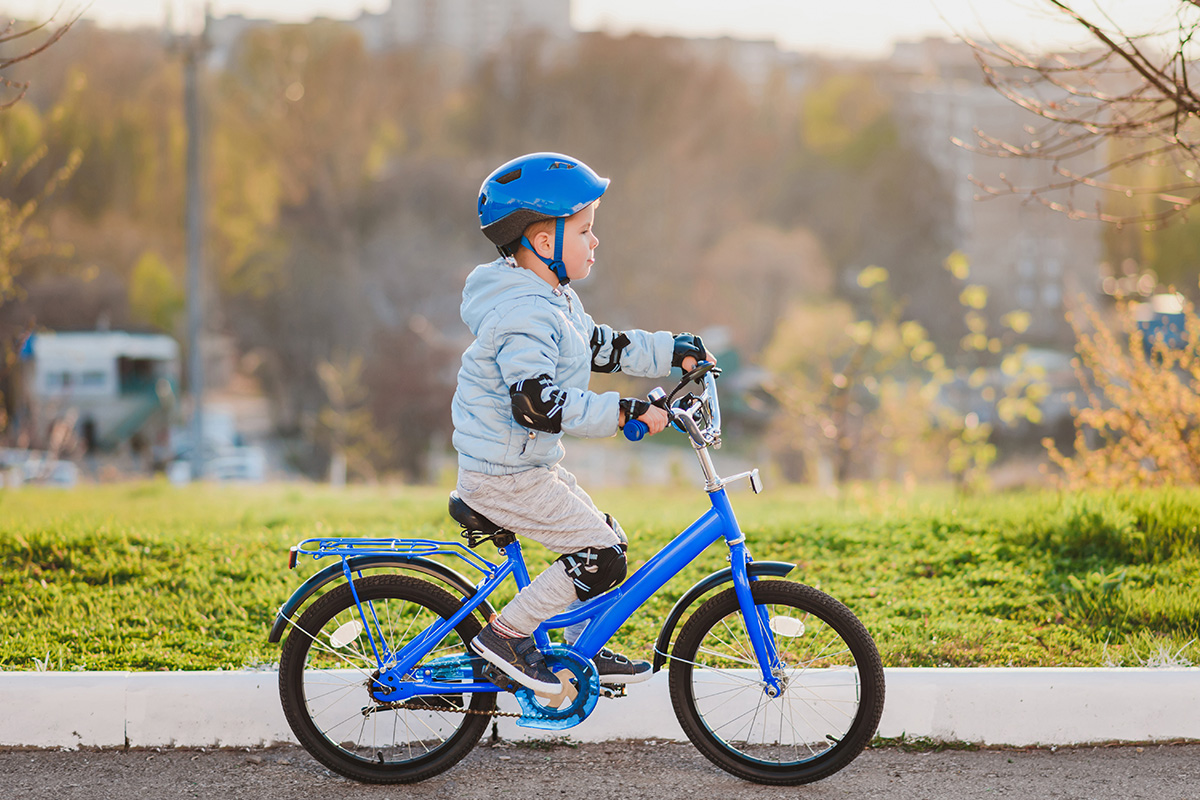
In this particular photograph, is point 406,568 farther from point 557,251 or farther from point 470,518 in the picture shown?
point 557,251

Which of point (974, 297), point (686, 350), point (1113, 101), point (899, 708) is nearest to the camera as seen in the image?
point (686, 350)

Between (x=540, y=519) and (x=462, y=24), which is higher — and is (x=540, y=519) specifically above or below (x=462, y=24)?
below

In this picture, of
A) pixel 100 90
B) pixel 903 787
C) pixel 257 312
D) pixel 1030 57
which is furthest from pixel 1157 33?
pixel 100 90

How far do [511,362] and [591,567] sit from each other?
2.36ft

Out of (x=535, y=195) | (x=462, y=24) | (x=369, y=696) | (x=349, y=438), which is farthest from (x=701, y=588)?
(x=462, y=24)

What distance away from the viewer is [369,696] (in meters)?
3.54

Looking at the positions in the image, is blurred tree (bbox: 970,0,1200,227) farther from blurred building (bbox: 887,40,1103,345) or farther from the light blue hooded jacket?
blurred building (bbox: 887,40,1103,345)

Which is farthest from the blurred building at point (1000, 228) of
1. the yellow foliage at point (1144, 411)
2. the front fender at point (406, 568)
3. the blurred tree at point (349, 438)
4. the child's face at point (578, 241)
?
the front fender at point (406, 568)

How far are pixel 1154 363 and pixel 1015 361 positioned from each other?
2.50 m

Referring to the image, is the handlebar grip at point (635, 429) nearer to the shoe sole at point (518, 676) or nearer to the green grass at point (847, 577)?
the shoe sole at point (518, 676)

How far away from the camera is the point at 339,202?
4675 cm

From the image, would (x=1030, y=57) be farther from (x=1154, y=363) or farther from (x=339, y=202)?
(x=339, y=202)

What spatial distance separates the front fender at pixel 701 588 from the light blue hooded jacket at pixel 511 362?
642mm

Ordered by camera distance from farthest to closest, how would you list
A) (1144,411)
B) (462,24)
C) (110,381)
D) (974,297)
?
1. (462,24)
2. (110,381)
3. (974,297)
4. (1144,411)
